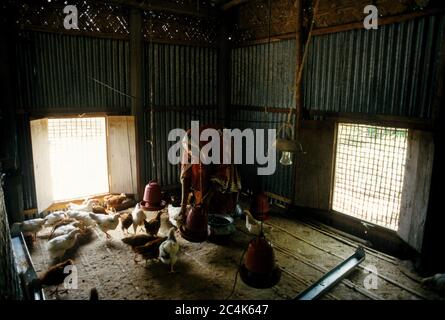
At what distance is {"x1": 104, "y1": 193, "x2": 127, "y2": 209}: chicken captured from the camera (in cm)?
944

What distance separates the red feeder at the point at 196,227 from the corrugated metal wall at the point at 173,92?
6556 millimetres

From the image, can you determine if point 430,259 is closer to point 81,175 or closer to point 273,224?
point 273,224

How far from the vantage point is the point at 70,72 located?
8719mm

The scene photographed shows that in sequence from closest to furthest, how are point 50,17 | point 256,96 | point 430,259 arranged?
point 430,259, point 50,17, point 256,96

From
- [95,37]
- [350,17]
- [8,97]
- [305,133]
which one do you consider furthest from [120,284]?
[350,17]

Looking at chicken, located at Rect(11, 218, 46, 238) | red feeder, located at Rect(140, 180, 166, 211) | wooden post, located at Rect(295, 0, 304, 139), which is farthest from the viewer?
wooden post, located at Rect(295, 0, 304, 139)

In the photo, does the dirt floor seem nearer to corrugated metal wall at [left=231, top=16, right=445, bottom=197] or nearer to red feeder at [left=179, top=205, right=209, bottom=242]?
red feeder at [left=179, top=205, right=209, bottom=242]

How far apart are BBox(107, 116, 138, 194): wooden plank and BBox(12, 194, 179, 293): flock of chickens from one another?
133 cm

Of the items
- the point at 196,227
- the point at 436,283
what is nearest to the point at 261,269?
the point at 196,227

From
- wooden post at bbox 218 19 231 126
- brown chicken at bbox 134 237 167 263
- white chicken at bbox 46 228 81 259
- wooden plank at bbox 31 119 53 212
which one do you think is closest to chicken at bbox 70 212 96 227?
white chicken at bbox 46 228 81 259

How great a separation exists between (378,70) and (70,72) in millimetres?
7886

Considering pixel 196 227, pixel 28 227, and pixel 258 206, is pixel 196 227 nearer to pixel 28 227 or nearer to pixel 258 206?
pixel 258 206
